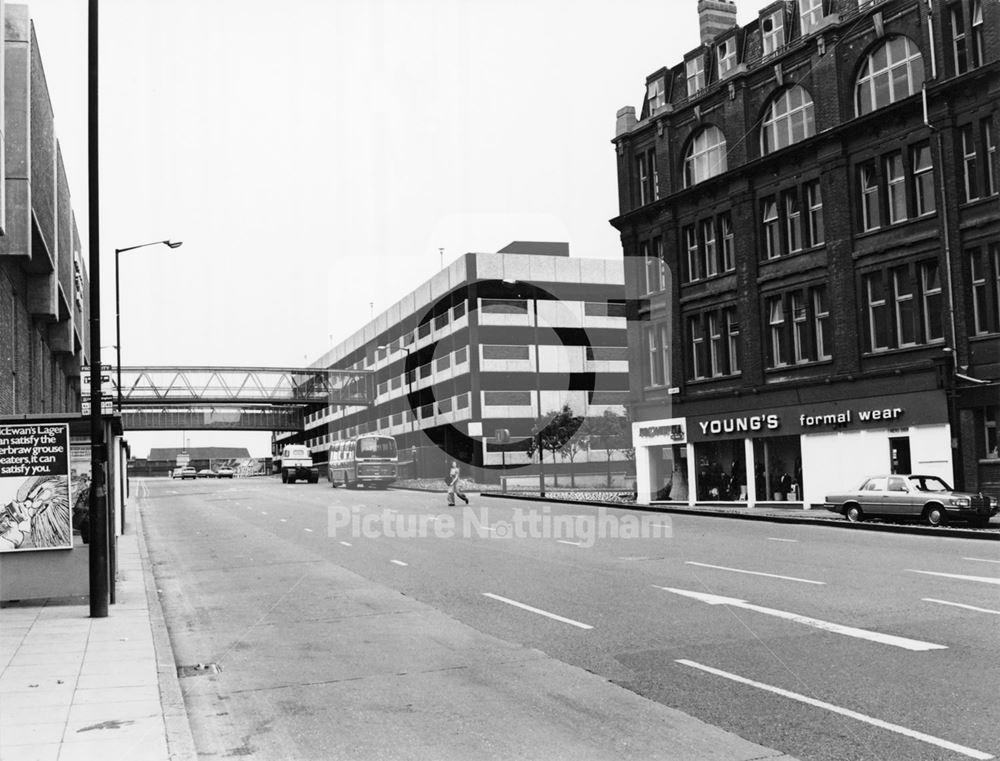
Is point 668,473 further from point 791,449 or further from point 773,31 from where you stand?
point 773,31

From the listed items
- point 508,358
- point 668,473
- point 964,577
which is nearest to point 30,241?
point 964,577

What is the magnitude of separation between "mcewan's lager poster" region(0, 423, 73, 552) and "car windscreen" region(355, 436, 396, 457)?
5167 centimetres

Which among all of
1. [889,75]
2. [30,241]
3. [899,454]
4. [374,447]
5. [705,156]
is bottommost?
[899,454]

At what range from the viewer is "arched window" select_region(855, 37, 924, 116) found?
33062mm

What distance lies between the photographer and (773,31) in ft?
130

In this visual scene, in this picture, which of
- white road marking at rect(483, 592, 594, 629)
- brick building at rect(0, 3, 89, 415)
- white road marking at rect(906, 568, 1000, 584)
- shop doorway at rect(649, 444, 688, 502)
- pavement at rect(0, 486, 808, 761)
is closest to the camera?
pavement at rect(0, 486, 808, 761)

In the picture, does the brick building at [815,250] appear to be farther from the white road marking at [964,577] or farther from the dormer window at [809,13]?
the white road marking at [964,577]

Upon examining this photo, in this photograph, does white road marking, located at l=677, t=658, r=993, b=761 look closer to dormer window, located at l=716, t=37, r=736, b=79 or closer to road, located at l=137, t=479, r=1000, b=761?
road, located at l=137, t=479, r=1000, b=761

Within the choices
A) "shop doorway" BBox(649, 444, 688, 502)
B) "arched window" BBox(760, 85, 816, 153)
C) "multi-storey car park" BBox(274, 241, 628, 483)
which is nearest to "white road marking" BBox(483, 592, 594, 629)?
"arched window" BBox(760, 85, 816, 153)

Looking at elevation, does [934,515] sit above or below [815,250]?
below

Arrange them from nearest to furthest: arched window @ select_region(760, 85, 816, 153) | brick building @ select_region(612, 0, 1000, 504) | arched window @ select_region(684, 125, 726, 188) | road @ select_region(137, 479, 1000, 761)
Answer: road @ select_region(137, 479, 1000, 761)
brick building @ select_region(612, 0, 1000, 504)
arched window @ select_region(760, 85, 816, 153)
arched window @ select_region(684, 125, 726, 188)

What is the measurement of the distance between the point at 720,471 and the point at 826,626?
31276 millimetres

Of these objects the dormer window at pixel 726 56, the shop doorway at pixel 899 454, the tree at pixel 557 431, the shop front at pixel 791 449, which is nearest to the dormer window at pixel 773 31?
the dormer window at pixel 726 56

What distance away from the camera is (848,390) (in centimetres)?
3538
